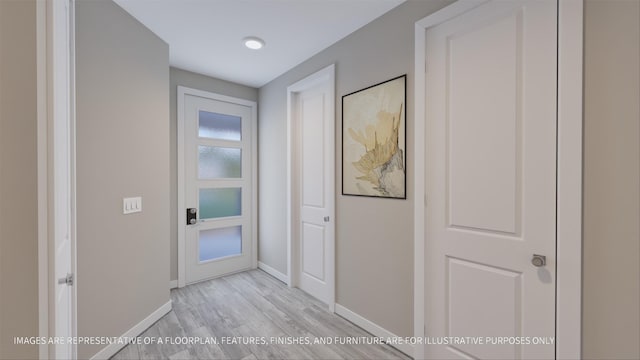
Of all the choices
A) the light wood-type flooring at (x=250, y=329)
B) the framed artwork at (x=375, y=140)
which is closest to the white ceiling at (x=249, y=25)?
the framed artwork at (x=375, y=140)

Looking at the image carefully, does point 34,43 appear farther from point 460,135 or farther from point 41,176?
point 460,135

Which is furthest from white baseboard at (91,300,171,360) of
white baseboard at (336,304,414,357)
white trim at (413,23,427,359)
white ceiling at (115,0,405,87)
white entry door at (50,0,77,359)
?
white ceiling at (115,0,405,87)

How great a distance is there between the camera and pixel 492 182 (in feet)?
4.87

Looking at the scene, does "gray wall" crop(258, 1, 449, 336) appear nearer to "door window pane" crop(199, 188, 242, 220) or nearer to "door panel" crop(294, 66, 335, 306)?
"door panel" crop(294, 66, 335, 306)

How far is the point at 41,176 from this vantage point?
27.2 inches

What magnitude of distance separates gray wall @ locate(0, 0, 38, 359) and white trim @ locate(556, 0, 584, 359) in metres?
2.00

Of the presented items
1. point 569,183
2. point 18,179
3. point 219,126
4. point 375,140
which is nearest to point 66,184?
point 18,179

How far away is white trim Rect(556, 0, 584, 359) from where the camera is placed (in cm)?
120
